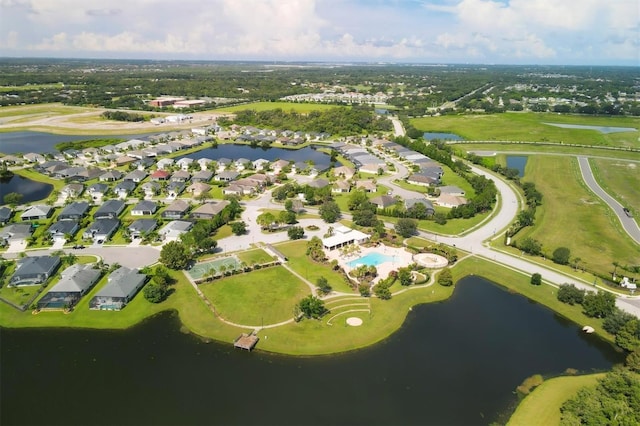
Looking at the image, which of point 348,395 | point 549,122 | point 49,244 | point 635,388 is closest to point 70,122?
point 49,244

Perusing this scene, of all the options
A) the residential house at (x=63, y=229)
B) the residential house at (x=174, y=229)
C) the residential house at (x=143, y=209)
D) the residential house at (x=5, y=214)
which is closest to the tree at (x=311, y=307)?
the residential house at (x=174, y=229)

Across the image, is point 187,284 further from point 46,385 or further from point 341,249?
point 341,249

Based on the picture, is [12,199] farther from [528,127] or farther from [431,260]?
[528,127]

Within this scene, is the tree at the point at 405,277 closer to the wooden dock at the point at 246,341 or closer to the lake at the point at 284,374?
the lake at the point at 284,374

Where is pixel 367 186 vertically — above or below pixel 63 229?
above

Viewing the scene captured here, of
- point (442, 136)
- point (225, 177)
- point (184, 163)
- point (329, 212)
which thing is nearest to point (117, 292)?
point (329, 212)

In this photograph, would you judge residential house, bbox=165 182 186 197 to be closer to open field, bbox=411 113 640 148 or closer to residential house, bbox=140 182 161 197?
residential house, bbox=140 182 161 197
